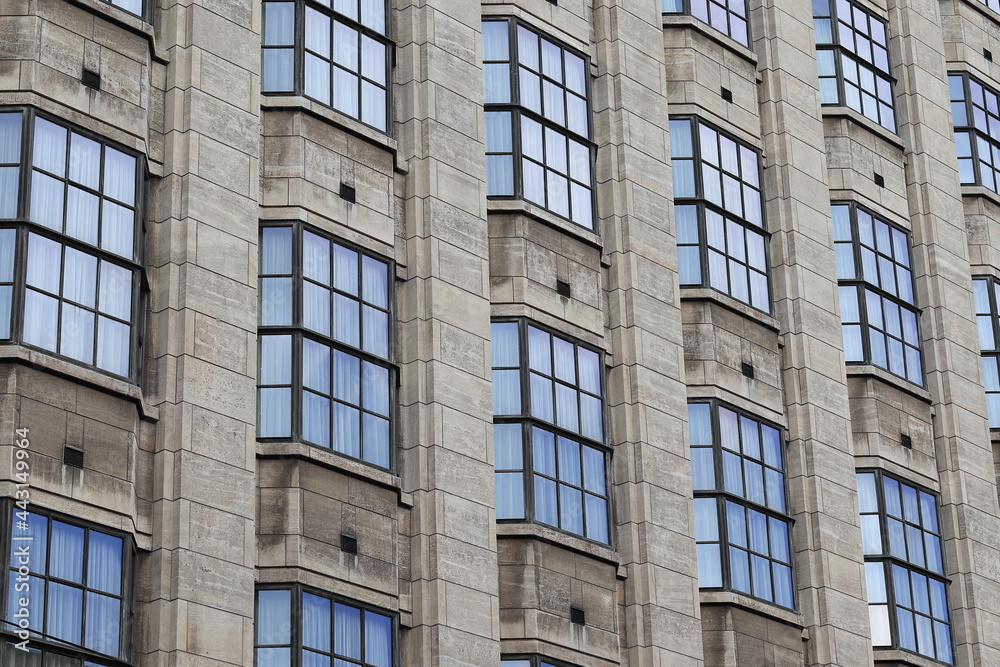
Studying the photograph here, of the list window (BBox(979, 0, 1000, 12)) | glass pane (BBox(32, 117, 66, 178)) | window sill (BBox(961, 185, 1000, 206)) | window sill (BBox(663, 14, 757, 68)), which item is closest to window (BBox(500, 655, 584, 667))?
glass pane (BBox(32, 117, 66, 178))

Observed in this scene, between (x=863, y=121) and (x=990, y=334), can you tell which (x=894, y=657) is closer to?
(x=990, y=334)

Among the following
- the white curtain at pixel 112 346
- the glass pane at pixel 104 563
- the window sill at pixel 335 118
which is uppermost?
the window sill at pixel 335 118

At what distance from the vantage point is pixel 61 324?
81.0ft

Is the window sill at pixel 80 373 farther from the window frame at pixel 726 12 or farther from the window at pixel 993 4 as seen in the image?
the window at pixel 993 4

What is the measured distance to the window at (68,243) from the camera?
80.3 ft

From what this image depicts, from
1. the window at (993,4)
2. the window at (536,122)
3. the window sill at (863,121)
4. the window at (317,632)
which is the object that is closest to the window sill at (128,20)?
the window at (536,122)

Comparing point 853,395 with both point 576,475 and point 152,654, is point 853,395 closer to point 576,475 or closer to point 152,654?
point 576,475

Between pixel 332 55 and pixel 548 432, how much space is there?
Result: 6955 millimetres

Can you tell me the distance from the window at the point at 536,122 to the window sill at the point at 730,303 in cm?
236

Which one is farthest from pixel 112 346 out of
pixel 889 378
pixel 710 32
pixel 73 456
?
pixel 889 378

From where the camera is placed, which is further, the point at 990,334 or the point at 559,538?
the point at 990,334

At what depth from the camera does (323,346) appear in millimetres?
27750

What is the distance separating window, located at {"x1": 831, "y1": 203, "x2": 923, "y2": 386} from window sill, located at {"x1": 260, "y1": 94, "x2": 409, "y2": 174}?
11.1m

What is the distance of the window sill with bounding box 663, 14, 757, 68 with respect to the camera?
36.0m
